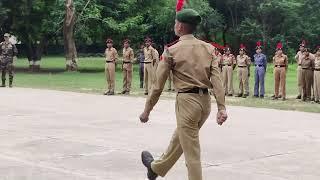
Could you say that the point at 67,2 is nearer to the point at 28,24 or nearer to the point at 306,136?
the point at 28,24

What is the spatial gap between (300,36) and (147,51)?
33.3m

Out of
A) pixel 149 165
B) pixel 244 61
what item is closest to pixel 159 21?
pixel 244 61

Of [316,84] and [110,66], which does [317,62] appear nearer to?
[316,84]

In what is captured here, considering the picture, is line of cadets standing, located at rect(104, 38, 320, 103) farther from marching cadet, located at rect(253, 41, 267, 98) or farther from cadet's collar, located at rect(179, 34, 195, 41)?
cadet's collar, located at rect(179, 34, 195, 41)

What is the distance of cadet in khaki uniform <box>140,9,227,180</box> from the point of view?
6.07m

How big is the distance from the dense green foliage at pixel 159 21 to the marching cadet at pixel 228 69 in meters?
15.2

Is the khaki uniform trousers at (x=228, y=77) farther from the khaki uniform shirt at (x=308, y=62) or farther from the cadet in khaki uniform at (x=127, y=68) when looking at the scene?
the cadet in khaki uniform at (x=127, y=68)

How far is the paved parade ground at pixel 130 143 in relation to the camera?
7.79m

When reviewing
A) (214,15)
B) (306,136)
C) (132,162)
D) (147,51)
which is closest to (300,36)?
(214,15)

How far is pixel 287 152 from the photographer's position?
943 centimetres

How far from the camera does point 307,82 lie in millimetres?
20141

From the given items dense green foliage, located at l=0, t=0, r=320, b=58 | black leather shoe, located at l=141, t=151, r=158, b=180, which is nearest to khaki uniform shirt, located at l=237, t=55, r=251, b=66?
black leather shoe, located at l=141, t=151, r=158, b=180

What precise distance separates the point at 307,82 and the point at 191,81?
48.5 ft

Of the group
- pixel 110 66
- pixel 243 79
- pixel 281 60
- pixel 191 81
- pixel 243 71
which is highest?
pixel 191 81
